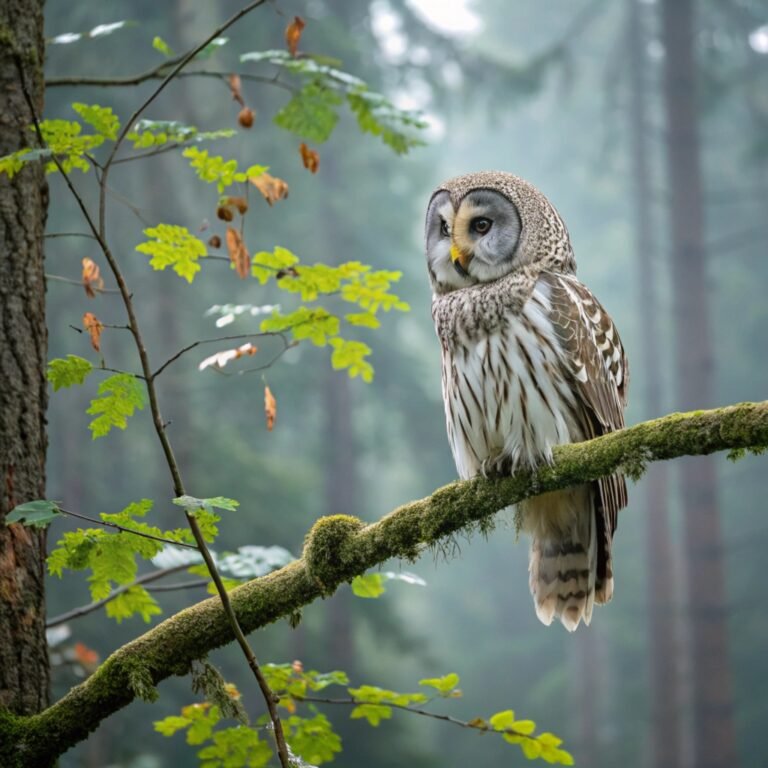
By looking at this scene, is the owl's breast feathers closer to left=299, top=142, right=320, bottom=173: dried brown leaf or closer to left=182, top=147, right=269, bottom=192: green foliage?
left=299, top=142, right=320, bottom=173: dried brown leaf

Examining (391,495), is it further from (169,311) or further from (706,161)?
(169,311)

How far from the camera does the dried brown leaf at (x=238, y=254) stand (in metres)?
3.60

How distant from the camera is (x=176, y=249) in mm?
3416

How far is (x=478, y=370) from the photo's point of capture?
→ 4070 mm

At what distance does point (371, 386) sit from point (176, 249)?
17846 millimetres

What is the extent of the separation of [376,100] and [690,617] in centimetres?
1332

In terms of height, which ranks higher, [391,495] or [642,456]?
[391,495]

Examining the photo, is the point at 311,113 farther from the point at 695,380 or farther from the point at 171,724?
the point at 695,380

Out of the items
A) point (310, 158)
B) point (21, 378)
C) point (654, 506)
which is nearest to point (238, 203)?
point (310, 158)

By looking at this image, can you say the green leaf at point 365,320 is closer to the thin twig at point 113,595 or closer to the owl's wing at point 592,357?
the owl's wing at point 592,357

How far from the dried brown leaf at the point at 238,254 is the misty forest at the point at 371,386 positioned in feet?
0.06

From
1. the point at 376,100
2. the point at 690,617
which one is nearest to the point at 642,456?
the point at 376,100

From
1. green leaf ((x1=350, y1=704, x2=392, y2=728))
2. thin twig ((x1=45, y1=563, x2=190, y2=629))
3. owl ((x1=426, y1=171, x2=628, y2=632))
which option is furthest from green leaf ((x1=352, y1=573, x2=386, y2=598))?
thin twig ((x1=45, y1=563, x2=190, y2=629))

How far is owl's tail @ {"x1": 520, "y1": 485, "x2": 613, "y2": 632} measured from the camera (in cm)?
432
